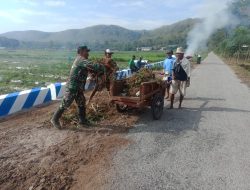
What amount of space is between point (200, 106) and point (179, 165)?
6.12 m

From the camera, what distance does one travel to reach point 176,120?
31.1ft

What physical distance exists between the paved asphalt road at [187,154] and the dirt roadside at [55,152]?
1.08ft

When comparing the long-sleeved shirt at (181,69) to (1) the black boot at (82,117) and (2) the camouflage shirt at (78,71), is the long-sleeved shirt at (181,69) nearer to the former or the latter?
(2) the camouflage shirt at (78,71)

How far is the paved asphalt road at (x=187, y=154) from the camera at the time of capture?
17.7ft

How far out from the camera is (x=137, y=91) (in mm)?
9602

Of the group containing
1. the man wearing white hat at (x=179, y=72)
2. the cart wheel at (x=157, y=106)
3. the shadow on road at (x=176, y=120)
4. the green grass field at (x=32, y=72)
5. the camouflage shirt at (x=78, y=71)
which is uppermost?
the camouflage shirt at (x=78, y=71)

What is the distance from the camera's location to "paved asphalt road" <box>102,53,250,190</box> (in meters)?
5.39

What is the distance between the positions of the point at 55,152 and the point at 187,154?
2575 millimetres

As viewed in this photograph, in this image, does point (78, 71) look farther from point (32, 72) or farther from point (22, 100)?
point (32, 72)

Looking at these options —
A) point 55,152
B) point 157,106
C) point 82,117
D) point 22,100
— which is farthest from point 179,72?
point 55,152

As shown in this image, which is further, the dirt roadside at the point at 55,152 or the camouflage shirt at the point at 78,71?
the camouflage shirt at the point at 78,71

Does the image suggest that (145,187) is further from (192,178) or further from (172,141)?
(172,141)

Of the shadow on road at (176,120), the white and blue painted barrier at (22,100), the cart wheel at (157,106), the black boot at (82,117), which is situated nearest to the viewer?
the black boot at (82,117)

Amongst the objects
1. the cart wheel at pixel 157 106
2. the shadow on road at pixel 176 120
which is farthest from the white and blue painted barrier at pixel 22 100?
the cart wheel at pixel 157 106
